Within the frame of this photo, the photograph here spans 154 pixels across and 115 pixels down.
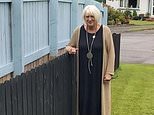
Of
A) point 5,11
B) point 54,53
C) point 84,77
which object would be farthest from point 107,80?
point 54,53

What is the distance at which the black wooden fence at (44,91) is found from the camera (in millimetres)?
3635

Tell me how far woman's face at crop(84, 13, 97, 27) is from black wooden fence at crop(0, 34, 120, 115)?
525 millimetres

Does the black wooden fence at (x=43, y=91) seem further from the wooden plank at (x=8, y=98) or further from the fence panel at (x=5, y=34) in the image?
the fence panel at (x=5, y=34)

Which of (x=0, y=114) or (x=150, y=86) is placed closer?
(x=0, y=114)

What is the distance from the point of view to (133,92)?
9.56 meters

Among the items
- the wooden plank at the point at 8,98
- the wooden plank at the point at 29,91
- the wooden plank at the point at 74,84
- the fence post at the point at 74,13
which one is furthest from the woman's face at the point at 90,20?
the fence post at the point at 74,13

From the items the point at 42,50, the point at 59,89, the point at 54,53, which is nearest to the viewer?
the point at 59,89

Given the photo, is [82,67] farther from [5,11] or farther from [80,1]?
[80,1]

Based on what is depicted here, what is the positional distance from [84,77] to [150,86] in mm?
5105

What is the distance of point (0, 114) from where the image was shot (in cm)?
345

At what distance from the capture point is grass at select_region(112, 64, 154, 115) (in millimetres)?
7992

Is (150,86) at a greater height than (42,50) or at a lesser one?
lesser

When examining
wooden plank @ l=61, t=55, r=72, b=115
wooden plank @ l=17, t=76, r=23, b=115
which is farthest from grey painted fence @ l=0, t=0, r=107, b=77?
wooden plank @ l=17, t=76, r=23, b=115

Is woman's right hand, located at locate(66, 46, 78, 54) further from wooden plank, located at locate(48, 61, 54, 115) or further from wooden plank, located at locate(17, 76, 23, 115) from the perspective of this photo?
wooden plank, located at locate(17, 76, 23, 115)
